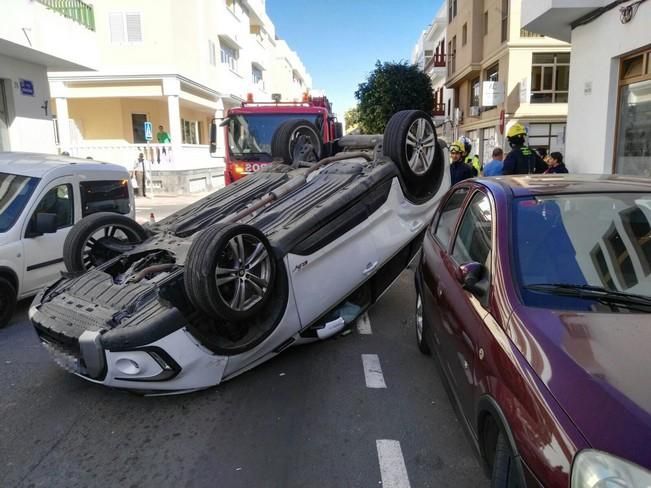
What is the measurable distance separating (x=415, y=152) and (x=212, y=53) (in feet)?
71.7

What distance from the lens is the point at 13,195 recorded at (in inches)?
224

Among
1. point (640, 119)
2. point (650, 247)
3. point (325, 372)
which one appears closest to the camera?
point (650, 247)

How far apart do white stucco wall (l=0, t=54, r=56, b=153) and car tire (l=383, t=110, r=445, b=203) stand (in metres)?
11.3

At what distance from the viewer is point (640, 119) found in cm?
872

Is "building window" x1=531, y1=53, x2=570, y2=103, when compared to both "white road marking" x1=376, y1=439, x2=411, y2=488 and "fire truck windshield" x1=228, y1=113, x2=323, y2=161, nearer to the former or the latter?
"fire truck windshield" x1=228, y1=113, x2=323, y2=161

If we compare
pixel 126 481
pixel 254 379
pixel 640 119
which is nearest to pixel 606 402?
pixel 126 481

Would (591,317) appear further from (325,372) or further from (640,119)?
(640,119)

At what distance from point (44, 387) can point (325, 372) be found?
223 centimetres

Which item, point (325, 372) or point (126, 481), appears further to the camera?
point (325, 372)

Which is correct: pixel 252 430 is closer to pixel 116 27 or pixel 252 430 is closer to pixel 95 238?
pixel 95 238

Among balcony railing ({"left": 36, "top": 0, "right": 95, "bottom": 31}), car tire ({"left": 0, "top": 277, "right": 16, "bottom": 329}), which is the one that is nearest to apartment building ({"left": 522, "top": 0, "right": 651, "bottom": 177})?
car tire ({"left": 0, "top": 277, "right": 16, "bottom": 329})

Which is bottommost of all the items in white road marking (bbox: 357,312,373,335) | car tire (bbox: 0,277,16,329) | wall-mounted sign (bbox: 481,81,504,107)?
white road marking (bbox: 357,312,373,335)

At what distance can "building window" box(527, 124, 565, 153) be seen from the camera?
22.2 meters

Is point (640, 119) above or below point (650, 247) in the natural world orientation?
above
